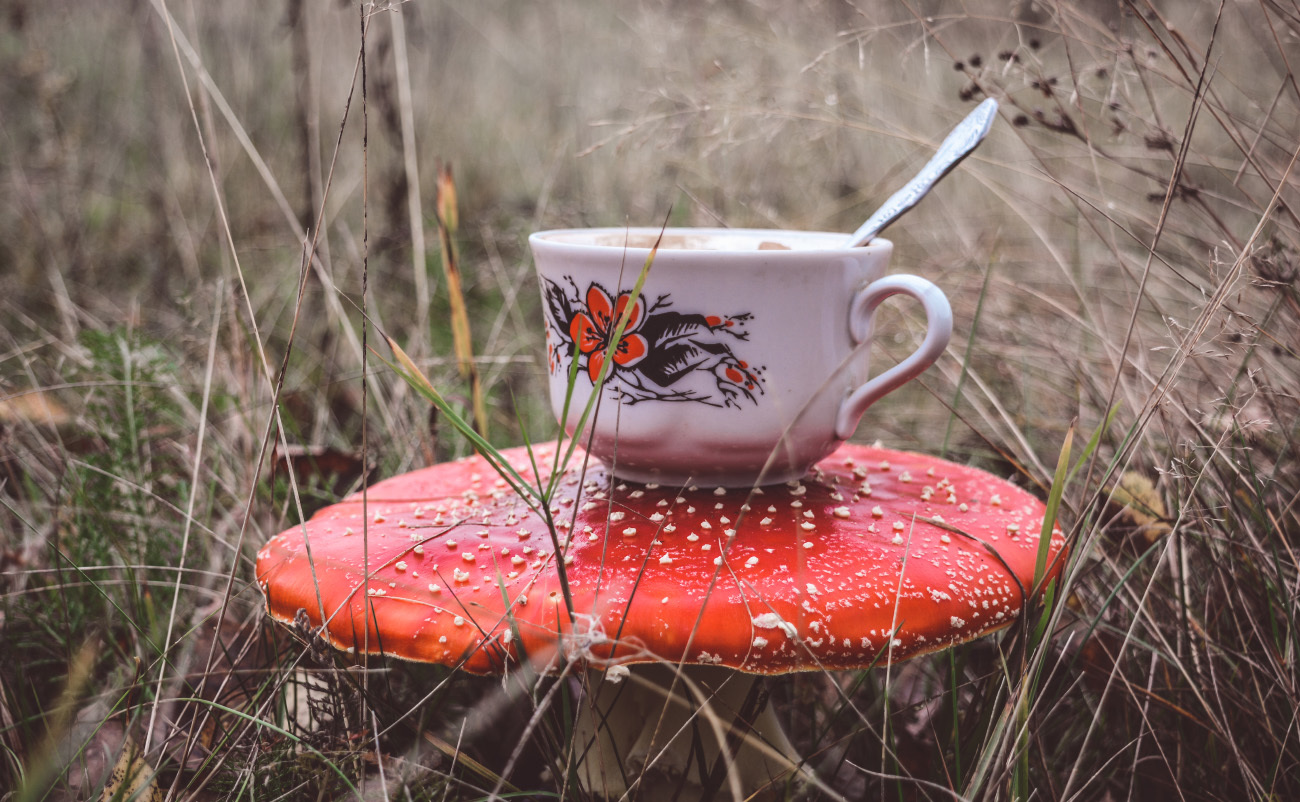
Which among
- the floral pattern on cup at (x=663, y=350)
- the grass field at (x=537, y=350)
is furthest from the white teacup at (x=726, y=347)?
the grass field at (x=537, y=350)

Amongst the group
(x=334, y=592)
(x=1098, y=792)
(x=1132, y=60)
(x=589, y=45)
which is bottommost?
(x=1098, y=792)

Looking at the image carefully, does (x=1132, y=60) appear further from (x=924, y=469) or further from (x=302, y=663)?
(x=302, y=663)

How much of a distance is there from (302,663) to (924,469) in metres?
0.79

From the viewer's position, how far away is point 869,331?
2.71 ft

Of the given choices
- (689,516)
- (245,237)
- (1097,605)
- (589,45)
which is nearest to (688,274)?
(689,516)

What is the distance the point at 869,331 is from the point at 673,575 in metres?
0.33

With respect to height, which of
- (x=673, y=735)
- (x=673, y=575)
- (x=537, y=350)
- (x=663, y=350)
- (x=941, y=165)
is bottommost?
(x=673, y=735)

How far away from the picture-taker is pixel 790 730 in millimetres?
1144

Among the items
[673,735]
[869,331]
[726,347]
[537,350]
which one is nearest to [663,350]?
[726,347]

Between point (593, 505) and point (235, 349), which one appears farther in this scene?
point (235, 349)

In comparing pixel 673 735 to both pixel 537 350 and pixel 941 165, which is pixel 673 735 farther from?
pixel 537 350

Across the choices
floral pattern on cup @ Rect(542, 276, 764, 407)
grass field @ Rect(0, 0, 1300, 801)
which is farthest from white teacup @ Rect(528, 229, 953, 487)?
grass field @ Rect(0, 0, 1300, 801)

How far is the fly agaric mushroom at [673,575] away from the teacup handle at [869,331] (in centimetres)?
10

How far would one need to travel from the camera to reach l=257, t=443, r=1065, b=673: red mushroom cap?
632 millimetres
